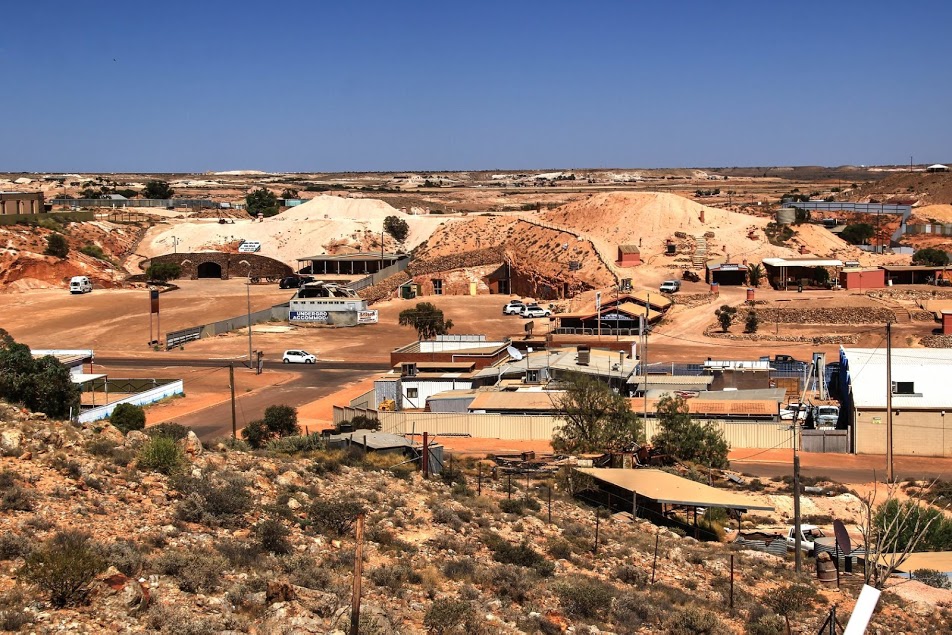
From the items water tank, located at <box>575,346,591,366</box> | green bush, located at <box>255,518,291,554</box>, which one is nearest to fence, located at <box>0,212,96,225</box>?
water tank, located at <box>575,346,591,366</box>

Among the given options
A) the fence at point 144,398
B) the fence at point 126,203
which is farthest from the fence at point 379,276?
the fence at point 126,203

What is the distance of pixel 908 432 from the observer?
112 ft

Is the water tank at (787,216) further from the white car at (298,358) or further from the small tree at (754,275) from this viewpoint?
the white car at (298,358)

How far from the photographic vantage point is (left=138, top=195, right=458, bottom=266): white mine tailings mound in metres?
92.9

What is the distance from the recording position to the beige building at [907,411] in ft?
112

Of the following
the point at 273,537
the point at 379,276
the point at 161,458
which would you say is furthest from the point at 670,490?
the point at 379,276

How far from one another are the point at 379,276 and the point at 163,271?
15.9 metres

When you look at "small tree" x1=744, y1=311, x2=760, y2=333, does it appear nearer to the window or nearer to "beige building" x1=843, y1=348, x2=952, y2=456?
"beige building" x1=843, y1=348, x2=952, y2=456

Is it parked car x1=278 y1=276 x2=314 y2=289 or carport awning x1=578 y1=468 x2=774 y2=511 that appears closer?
carport awning x1=578 y1=468 x2=774 y2=511

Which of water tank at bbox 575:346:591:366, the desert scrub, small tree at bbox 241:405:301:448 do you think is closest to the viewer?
the desert scrub

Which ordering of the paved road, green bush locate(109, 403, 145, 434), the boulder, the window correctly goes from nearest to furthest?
1. the boulder
2. green bush locate(109, 403, 145, 434)
3. the window
4. the paved road

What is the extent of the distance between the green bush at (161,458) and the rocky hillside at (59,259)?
6117 centimetres

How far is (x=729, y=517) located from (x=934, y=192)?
4291 inches

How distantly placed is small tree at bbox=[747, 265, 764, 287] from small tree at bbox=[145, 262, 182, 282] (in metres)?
41.5
